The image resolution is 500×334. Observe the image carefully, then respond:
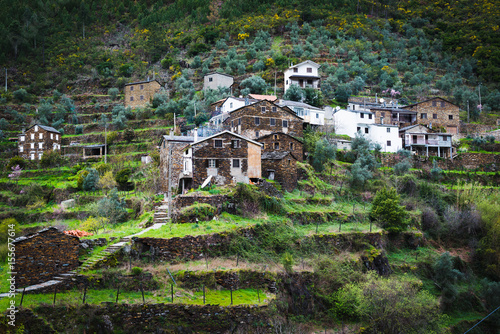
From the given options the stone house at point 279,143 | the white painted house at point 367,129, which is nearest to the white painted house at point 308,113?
the white painted house at point 367,129

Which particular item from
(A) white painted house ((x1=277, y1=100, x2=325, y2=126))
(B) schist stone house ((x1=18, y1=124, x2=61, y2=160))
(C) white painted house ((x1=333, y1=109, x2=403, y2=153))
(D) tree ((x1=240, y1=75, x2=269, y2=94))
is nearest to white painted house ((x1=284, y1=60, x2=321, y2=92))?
(D) tree ((x1=240, y1=75, x2=269, y2=94))

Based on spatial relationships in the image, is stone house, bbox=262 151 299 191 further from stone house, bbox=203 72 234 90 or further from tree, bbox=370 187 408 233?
stone house, bbox=203 72 234 90

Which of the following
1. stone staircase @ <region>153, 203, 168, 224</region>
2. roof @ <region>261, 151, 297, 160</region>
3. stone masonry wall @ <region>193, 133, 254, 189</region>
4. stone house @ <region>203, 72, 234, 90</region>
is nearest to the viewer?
stone staircase @ <region>153, 203, 168, 224</region>

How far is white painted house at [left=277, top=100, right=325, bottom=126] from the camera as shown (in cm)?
5712

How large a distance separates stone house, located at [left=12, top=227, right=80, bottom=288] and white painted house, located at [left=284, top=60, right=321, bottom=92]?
2163 inches

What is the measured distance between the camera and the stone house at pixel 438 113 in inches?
2672

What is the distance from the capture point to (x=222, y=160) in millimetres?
38062

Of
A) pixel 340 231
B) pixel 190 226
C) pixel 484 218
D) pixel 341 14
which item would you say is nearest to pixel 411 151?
pixel 484 218

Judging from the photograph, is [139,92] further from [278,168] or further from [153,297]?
[153,297]

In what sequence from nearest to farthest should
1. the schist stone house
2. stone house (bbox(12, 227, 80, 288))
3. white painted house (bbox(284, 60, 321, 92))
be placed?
stone house (bbox(12, 227, 80, 288)) < the schist stone house < white painted house (bbox(284, 60, 321, 92))

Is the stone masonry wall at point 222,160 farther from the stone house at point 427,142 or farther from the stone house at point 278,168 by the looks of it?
the stone house at point 427,142

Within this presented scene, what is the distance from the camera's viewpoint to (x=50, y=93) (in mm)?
86562

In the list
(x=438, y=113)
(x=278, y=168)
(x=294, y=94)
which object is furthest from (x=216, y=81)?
(x=278, y=168)

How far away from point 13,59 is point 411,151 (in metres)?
88.7
